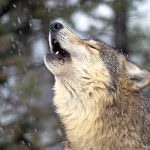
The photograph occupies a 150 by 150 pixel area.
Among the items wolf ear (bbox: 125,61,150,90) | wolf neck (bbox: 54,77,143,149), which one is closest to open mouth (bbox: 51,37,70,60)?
wolf neck (bbox: 54,77,143,149)

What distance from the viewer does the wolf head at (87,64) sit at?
8.00 metres

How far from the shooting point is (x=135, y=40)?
56.1ft

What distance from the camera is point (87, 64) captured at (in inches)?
319

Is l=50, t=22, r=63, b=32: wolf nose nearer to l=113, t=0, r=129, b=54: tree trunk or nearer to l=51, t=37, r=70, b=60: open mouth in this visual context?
l=51, t=37, r=70, b=60: open mouth

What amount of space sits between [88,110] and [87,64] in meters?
0.55

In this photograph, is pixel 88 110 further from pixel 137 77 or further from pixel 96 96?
pixel 137 77

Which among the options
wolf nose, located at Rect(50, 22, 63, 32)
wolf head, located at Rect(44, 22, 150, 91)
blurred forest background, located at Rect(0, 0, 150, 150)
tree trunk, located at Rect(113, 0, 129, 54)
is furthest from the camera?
tree trunk, located at Rect(113, 0, 129, 54)

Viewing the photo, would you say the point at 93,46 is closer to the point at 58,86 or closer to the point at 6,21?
the point at 58,86

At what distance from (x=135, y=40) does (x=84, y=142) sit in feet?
31.3

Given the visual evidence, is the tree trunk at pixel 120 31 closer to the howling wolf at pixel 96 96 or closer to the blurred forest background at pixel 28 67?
the blurred forest background at pixel 28 67

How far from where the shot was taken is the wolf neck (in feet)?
25.7

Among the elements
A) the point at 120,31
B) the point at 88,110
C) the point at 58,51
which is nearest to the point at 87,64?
the point at 58,51

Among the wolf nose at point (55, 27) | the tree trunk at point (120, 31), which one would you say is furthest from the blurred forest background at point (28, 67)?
the wolf nose at point (55, 27)

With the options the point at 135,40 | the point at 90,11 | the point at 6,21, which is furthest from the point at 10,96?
the point at 135,40
